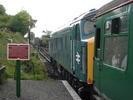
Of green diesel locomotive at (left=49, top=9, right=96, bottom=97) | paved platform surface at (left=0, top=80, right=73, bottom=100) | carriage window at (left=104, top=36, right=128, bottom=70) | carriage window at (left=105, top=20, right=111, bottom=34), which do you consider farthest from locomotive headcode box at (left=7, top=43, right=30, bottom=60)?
carriage window at (left=105, top=20, right=111, bottom=34)

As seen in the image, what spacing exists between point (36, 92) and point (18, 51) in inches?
88.0

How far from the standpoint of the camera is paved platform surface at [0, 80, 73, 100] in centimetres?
1492

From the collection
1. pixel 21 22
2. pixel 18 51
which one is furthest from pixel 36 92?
pixel 21 22

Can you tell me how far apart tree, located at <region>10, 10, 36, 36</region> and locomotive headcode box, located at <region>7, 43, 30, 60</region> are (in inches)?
1523

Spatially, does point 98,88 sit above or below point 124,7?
below

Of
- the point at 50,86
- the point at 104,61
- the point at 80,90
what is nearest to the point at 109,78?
the point at 104,61

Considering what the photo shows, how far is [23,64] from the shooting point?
2628 centimetres

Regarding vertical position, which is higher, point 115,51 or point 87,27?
point 87,27

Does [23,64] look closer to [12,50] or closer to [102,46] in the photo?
[12,50]

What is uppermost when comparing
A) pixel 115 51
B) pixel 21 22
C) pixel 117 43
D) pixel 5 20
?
pixel 5 20

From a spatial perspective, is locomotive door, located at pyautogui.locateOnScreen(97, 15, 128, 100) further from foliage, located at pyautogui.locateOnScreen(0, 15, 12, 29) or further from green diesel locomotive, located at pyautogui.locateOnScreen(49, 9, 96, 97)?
foliage, located at pyautogui.locateOnScreen(0, 15, 12, 29)

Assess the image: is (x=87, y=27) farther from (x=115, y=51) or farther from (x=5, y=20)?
(x=5, y=20)

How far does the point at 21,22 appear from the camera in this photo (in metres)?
53.7

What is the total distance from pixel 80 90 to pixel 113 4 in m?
5.99
